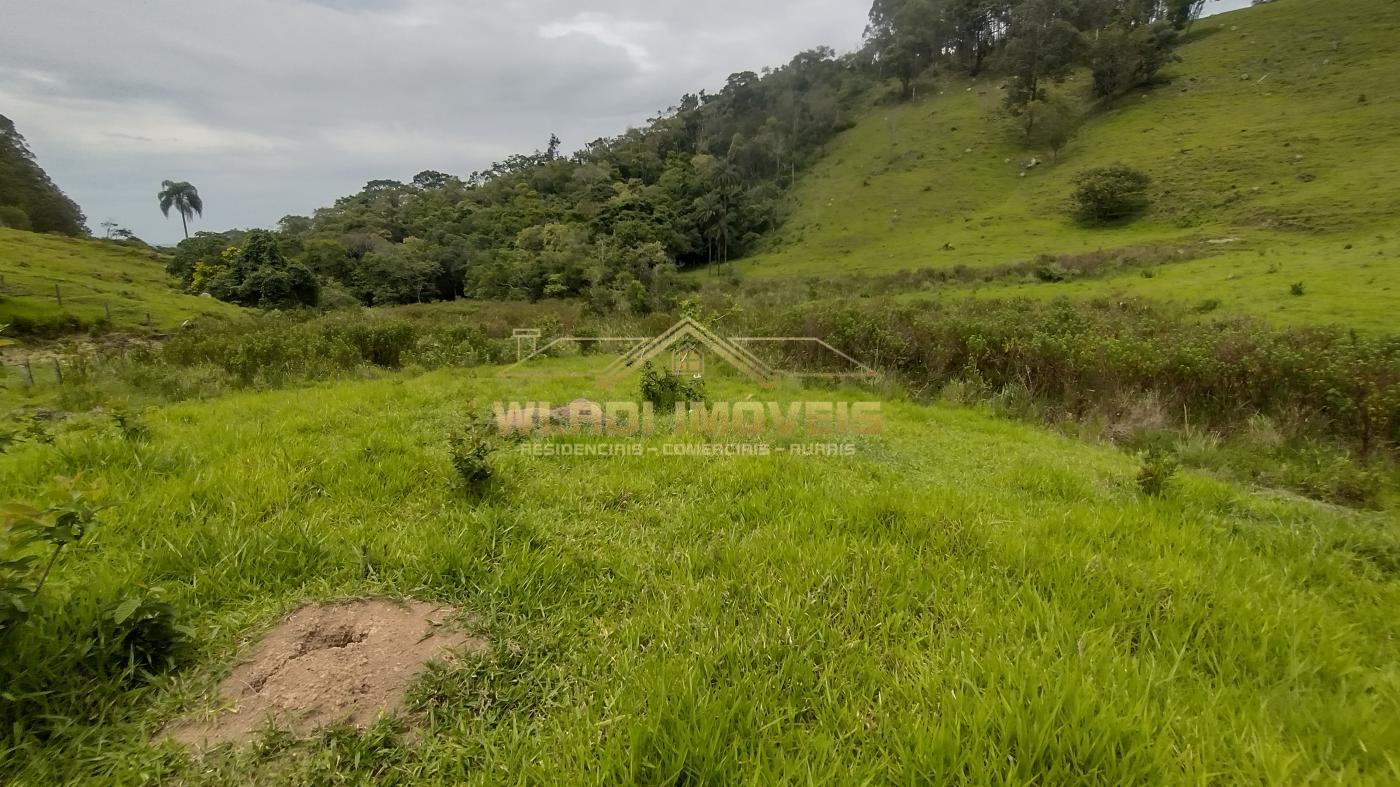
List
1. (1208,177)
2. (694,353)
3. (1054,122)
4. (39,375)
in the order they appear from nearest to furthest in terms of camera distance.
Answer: (39,375) → (694,353) → (1208,177) → (1054,122)

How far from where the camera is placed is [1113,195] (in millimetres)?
31656

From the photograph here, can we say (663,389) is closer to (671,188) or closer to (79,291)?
Result: (79,291)

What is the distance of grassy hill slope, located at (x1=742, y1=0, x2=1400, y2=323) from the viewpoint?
688 inches

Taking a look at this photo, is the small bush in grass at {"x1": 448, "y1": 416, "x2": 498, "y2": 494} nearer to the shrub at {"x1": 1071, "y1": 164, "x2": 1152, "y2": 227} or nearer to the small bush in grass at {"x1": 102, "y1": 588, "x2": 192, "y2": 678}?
the small bush in grass at {"x1": 102, "y1": 588, "x2": 192, "y2": 678}

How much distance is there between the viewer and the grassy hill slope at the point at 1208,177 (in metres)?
17.5

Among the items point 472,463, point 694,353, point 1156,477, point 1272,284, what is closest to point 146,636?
point 472,463

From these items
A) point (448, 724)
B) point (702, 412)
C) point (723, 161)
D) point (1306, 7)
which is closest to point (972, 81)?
point (1306, 7)

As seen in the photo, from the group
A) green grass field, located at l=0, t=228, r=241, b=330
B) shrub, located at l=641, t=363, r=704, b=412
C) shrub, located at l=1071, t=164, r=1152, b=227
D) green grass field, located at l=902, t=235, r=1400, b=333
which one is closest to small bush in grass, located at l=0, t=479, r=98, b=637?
shrub, located at l=641, t=363, r=704, b=412

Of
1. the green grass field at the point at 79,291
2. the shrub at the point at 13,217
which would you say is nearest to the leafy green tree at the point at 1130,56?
the green grass field at the point at 79,291

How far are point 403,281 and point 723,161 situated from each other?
39.3 m

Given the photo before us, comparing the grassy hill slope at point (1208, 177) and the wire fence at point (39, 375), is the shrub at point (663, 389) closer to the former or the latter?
the wire fence at point (39, 375)

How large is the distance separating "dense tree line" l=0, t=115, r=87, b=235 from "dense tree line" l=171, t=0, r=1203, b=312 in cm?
1414

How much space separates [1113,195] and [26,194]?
87995 millimetres

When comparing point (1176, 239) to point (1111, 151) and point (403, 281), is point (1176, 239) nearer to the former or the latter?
point (1111, 151)
